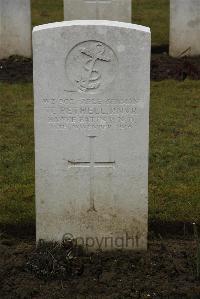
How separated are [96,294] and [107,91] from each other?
4.33ft

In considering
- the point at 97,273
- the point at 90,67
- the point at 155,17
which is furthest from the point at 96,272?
the point at 155,17

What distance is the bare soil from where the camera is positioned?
4719 millimetres

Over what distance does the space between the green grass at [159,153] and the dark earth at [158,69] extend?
0.36m

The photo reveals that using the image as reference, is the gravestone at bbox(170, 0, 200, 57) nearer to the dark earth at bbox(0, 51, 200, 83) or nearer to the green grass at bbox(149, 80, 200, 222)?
the dark earth at bbox(0, 51, 200, 83)

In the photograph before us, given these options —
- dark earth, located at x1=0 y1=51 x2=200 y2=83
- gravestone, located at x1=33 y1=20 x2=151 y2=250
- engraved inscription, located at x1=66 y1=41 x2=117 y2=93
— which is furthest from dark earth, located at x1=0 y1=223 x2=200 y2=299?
dark earth, located at x1=0 y1=51 x2=200 y2=83

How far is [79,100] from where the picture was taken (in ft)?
16.4

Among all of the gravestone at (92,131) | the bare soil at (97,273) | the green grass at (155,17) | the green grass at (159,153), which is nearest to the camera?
the bare soil at (97,273)

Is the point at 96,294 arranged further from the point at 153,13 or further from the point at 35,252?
the point at 153,13

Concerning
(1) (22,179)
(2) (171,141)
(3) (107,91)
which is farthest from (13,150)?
(3) (107,91)

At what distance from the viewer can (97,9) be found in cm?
1166

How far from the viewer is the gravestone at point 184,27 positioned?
11.7m

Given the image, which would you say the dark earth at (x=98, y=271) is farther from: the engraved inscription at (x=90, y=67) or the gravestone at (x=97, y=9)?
the gravestone at (x=97, y=9)

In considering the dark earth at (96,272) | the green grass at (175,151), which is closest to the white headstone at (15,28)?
the green grass at (175,151)

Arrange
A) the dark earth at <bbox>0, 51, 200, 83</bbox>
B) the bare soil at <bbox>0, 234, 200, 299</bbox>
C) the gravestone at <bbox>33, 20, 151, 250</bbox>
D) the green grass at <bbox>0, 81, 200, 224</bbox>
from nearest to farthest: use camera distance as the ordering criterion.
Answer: the bare soil at <bbox>0, 234, 200, 299</bbox>, the gravestone at <bbox>33, 20, 151, 250</bbox>, the green grass at <bbox>0, 81, 200, 224</bbox>, the dark earth at <bbox>0, 51, 200, 83</bbox>
